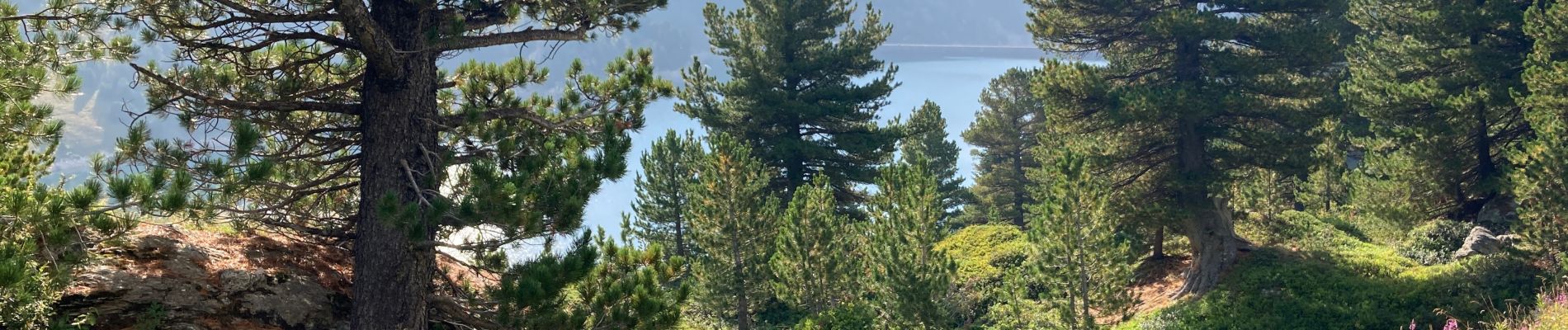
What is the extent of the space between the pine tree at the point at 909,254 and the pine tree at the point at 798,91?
10.7 m

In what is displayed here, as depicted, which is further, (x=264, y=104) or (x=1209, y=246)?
(x=1209, y=246)

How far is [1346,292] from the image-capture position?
1825cm

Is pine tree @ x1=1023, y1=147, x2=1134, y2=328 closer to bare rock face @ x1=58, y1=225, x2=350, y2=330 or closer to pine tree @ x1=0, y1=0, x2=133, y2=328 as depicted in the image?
bare rock face @ x1=58, y1=225, x2=350, y2=330

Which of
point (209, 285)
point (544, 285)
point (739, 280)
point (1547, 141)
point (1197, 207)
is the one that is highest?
point (1197, 207)

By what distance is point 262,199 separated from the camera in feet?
25.9

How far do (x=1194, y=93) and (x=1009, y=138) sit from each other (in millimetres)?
21400

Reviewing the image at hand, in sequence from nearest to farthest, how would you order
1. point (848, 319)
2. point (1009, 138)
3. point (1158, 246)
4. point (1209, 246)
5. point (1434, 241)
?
point (848, 319)
point (1209, 246)
point (1434, 241)
point (1158, 246)
point (1009, 138)

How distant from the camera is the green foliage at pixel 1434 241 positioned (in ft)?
68.0

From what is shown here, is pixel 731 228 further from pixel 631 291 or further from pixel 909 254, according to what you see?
pixel 631 291

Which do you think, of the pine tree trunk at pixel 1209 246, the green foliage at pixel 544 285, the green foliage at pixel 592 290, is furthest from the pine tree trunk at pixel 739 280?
the green foliage at pixel 544 285

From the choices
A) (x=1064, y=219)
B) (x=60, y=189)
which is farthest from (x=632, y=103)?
(x=1064, y=219)

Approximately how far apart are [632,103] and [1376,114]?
71.3 ft

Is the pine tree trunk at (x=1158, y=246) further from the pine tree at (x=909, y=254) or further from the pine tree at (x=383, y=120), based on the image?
→ the pine tree at (x=383, y=120)

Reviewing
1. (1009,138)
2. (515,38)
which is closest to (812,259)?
(515,38)
